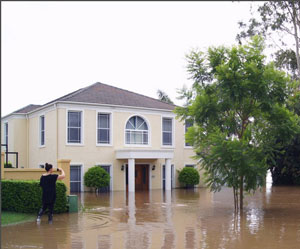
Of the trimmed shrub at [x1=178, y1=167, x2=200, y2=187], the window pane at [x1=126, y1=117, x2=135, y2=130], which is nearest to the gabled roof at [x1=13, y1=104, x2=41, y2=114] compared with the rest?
the window pane at [x1=126, y1=117, x2=135, y2=130]

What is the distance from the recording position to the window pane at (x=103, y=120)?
30828 mm

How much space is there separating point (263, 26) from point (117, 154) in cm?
1309

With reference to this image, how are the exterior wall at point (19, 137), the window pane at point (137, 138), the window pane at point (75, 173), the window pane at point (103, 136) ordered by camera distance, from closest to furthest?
the window pane at point (75, 173) → the window pane at point (103, 136) → the window pane at point (137, 138) → the exterior wall at point (19, 137)

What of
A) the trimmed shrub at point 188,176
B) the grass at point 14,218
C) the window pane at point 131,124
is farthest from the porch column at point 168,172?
the grass at point 14,218

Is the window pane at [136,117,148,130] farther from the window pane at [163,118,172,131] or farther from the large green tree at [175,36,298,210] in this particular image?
the large green tree at [175,36,298,210]

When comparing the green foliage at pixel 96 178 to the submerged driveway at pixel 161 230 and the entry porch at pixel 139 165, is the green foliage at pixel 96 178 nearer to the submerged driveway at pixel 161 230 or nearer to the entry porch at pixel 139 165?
the entry porch at pixel 139 165

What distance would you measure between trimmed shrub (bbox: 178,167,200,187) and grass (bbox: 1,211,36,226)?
19355 mm

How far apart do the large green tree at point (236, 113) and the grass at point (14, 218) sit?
6247 millimetres

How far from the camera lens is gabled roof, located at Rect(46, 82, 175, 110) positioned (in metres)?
30.4

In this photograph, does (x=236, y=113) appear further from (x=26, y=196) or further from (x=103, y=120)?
(x=103, y=120)

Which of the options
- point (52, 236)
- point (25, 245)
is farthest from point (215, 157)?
point (25, 245)

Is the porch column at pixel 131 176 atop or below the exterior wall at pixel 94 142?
below

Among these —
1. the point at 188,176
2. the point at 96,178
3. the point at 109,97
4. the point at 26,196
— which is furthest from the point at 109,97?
the point at 26,196

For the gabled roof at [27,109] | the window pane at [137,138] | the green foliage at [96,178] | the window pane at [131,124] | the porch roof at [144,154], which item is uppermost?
the gabled roof at [27,109]
